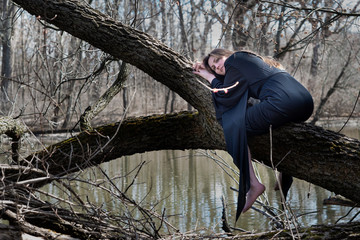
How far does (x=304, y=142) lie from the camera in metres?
3.09

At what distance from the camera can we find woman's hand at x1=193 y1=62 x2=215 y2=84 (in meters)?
3.52

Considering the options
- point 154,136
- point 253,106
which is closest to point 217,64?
point 253,106

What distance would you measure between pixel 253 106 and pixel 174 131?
0.90 metres

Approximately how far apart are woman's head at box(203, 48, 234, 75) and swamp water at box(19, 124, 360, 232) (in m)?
1.64

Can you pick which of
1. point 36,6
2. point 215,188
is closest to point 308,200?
point 215,188

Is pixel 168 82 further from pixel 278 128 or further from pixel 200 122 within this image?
→ pixel 278 128

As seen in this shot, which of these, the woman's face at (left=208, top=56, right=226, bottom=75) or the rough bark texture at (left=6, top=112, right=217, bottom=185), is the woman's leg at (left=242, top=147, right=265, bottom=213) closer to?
the rough bark texture at (left=6, top=112, right=217, bottom=185)

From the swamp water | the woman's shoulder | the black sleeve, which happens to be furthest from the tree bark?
the swamp water

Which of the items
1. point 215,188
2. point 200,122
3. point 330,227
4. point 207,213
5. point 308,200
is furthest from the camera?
point 215,188

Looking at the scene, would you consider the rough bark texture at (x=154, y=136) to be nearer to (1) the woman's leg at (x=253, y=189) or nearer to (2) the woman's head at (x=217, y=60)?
(2) the woman's head at (x=217, y=60)

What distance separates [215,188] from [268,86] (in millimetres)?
6072

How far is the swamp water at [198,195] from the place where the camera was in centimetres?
662

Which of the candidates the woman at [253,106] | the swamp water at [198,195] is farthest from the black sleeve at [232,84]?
the swamp water at [198,195]

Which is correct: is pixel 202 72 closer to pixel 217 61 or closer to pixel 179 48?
pixel 217 61
